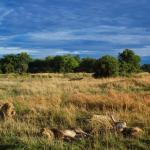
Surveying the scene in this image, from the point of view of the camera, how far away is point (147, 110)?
11711 millimetres

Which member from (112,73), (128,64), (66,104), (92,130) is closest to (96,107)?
(66,104)

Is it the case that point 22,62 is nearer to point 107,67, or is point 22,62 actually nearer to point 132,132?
point 107,67

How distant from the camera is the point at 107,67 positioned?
38531mm

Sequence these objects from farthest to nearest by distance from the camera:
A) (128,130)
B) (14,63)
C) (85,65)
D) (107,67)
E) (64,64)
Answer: (14,63) < (85,65) < (64,64) < (107,67) < (128,130)

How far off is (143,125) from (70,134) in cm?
213

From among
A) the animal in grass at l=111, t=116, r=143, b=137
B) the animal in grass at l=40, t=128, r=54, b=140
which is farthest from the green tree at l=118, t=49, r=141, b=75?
the animal in grass at l=40, t=128, r=54, b=140

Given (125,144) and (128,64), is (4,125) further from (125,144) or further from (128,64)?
(128,64)

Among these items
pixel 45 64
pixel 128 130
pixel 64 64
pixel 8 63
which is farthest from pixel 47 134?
pixel 45 64

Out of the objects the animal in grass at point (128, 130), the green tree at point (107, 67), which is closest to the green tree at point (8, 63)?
the green tree at point (107, 67)

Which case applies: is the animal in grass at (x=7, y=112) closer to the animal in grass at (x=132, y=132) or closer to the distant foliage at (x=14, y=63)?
the animal in grass at (x=132, y=132)

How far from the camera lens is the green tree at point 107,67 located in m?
38.4

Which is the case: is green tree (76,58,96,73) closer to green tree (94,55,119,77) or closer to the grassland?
green tree (94,55,119,77)

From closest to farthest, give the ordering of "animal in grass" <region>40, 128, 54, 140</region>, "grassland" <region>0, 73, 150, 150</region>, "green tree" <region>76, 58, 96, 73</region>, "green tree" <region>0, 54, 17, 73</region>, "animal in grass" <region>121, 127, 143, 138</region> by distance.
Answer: "grassland" <region>0, 73, 150, 150</region>, "animal in grass" <region>40, 128, 54, 140</region>, "animal in grass" <region>121, 127, 143, 138</region>, "green tree" <region>76, 58, 96, 73</region>, "green tree" <region>0, 54, 17, 73</region>

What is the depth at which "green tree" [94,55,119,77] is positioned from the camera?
126 ft
